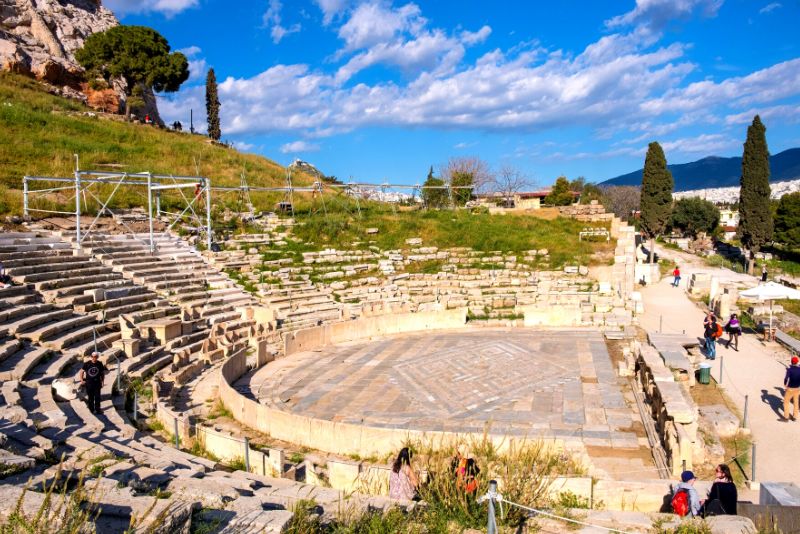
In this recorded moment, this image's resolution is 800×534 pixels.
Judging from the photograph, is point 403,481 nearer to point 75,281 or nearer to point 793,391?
point 793,391

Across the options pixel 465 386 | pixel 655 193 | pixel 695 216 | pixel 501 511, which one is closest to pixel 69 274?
pixel 465 386

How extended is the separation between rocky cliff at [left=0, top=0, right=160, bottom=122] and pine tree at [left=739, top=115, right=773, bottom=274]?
46534mm

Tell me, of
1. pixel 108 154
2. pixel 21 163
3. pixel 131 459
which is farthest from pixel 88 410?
pixel 108 154

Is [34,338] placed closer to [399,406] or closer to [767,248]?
[399,406]

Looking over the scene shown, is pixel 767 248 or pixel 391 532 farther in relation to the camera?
pixel 767 248

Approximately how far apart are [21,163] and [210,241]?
36.1 ft

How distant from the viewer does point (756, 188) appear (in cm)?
3766

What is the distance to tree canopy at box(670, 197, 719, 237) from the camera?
2240 inches

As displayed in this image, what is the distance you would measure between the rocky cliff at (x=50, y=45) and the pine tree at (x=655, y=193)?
131 feet

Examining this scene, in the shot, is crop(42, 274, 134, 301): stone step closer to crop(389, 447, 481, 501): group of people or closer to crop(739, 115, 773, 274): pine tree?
crop(389, 447, 481, 501): group of people

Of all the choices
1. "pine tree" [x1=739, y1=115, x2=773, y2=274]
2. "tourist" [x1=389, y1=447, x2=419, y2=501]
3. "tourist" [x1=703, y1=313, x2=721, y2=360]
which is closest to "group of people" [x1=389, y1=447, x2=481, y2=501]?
"tourist" [x1=389, y1=447, x2=419, y2=501]

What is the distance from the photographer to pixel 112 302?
1587 cm

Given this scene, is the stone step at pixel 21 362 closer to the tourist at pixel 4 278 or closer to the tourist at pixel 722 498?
the tourist at pixel 4 278

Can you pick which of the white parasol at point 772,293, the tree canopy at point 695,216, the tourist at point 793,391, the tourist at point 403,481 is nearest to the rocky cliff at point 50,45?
the white parasol at point 772,293
